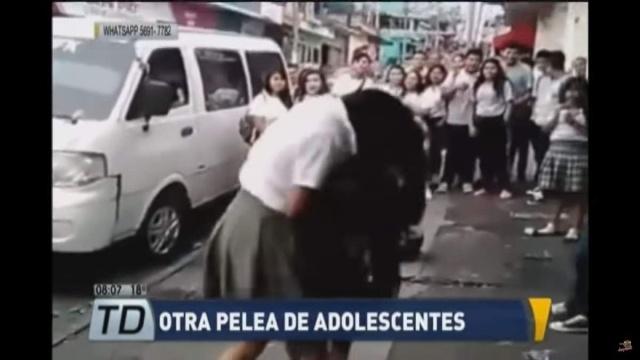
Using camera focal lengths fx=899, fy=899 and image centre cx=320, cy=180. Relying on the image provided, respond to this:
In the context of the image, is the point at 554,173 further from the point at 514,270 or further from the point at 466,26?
the point at 466,26

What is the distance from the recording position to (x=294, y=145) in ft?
10.3

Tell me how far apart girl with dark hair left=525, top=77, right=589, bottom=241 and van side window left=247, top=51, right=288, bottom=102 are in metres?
0.97

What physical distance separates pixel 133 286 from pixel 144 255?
0.38ft

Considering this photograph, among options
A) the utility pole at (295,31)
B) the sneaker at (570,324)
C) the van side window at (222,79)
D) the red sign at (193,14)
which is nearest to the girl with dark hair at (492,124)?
the sneaker at (570,324)

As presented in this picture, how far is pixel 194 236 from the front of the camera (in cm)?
316

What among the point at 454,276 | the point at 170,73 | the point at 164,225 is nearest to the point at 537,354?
the point at 454,276

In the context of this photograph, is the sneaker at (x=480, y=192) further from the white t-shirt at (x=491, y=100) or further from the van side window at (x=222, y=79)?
the van side window at (x=222, y=79)

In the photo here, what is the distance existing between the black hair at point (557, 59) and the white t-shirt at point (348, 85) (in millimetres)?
626

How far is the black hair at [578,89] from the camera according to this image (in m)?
3.13

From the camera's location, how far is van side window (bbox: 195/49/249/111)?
10.3 feet

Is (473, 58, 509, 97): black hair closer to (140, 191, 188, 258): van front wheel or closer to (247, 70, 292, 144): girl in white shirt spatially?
(247, 70, 292, 144): girl in white shirt

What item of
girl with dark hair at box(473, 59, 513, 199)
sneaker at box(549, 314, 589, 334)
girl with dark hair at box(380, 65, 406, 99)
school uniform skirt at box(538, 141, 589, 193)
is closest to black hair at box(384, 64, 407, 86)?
girl with dark hair at box(380, 65, 406, 99)

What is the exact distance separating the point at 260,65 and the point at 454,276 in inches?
40.0

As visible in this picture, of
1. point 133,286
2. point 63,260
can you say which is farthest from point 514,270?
point 63,260
